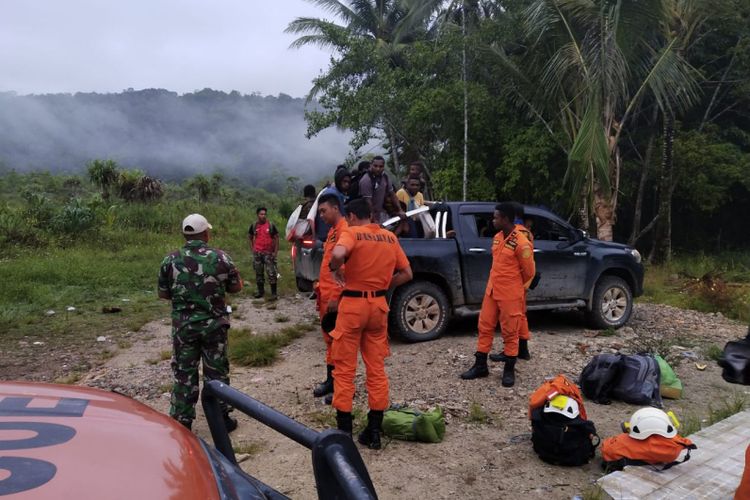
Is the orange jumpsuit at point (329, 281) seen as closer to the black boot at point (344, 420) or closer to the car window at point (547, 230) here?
the black boot at point (344, 420)

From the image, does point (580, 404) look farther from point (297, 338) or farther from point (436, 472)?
point (297, 338)

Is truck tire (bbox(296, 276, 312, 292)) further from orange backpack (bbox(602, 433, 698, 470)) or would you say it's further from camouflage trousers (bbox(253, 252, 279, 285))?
Answer: orange backpack (bbox(602, 433, 698, 470))

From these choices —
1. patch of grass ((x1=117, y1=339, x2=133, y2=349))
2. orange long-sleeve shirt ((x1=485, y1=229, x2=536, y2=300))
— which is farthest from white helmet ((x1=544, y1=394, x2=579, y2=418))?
patch of grass ((x1=117, y1=339, x2=133, y2=349))

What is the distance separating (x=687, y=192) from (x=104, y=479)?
16.4 m

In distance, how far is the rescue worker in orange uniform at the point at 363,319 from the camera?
13.9ft

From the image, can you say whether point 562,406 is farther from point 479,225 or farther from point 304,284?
point 304,284

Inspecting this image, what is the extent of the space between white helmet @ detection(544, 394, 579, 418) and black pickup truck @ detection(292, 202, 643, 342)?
2758mm

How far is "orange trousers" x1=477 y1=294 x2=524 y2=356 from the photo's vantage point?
219 inches

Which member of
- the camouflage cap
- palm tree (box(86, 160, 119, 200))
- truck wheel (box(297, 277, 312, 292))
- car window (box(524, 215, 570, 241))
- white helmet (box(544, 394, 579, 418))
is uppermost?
palm tree (box(86, 160, 119, 200))

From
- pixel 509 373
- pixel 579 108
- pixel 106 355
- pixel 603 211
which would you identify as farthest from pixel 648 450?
pixel 579 108

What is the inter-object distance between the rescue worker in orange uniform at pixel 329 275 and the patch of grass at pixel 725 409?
126 inches

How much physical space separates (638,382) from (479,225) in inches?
109

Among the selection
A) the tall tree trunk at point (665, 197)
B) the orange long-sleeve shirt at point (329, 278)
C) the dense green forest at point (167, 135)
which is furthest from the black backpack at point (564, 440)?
the dense green forest at point (167, 135)

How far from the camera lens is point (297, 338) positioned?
761 cm
